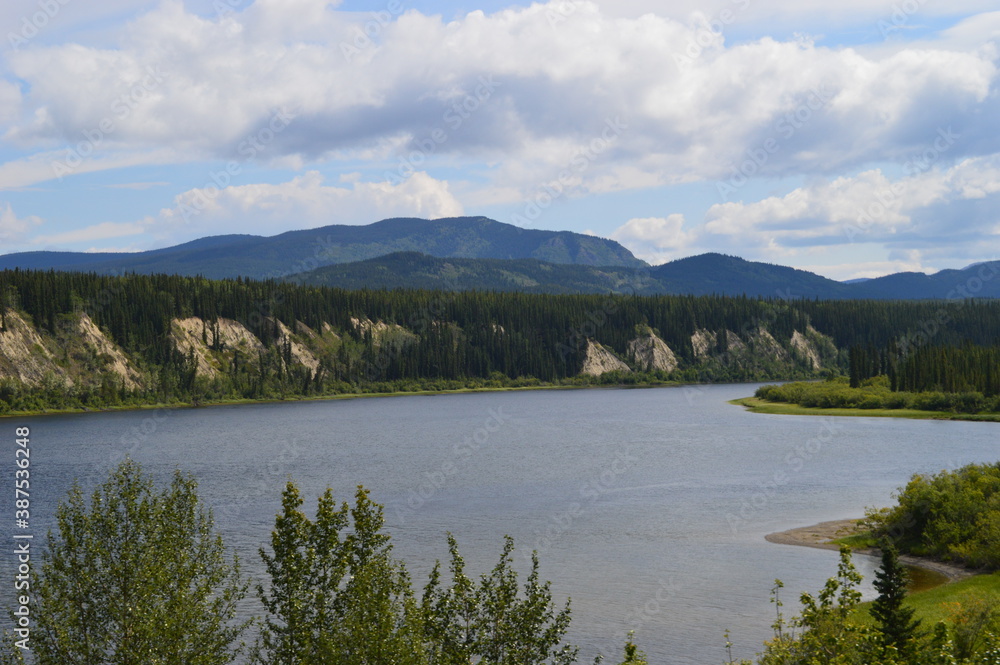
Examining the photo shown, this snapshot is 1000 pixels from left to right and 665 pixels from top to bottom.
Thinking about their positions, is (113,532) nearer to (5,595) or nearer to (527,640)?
(527,640)

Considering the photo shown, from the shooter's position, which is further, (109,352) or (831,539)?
(109,352)

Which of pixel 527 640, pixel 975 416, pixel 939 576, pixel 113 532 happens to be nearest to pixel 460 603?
pixel 527 640

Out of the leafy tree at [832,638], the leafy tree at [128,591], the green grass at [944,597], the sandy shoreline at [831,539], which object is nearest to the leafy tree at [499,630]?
the leafy tree at [128,591]

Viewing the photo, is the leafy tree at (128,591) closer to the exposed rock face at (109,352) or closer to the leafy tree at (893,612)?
the leafy tree at (893,612)

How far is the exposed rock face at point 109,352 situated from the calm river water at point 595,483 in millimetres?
27900

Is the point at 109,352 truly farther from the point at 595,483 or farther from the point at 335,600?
the point at 335,600

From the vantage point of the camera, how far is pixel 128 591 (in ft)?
87.0

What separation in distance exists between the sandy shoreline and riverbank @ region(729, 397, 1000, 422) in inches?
3559

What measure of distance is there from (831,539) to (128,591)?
45564 mm

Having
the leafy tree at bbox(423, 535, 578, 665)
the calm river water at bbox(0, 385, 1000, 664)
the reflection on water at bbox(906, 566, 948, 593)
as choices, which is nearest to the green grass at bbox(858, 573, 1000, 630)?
the reflection on water at bbox(906, 566, 948, 593)

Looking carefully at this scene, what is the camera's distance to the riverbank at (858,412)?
14075cm

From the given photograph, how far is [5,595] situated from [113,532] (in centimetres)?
2323

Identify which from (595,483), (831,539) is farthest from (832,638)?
(595,483)

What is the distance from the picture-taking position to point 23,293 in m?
188
